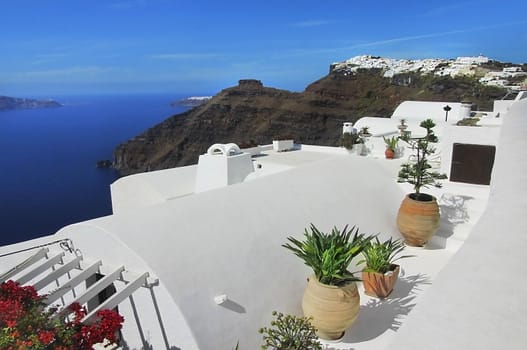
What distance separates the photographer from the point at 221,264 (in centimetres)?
474

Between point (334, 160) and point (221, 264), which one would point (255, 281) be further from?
point (334, 160)

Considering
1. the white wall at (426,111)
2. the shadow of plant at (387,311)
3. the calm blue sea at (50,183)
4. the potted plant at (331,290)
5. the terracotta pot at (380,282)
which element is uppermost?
the white wall at (426,111)

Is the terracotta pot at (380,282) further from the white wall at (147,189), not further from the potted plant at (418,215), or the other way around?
the white wall at (147,189)

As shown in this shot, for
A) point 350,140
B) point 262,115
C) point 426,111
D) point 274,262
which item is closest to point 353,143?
point 350,140

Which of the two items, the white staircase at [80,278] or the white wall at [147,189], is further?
the white wall at [147,189]

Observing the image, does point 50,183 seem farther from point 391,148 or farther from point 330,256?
point 330,256

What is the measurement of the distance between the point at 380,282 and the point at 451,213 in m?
3.53

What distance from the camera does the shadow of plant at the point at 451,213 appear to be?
8.04m

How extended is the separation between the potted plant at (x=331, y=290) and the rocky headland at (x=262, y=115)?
2139 inches

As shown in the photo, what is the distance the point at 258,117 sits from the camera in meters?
70.1

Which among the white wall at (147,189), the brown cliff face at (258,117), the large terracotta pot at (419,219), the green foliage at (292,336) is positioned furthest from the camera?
the brown cliff face at (258,117)

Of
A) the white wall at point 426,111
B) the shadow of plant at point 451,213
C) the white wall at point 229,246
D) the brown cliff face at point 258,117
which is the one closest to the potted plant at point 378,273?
the white wall at point 229,246

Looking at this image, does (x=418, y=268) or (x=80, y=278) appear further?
(x=418, y=268)

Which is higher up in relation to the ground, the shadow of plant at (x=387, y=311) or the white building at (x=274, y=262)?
the white building at (x=274, y=262)
